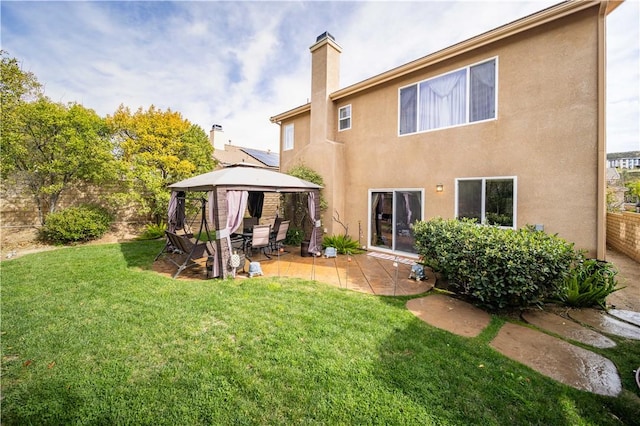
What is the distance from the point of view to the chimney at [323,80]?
1134 cm

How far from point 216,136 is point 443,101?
19.6 meters

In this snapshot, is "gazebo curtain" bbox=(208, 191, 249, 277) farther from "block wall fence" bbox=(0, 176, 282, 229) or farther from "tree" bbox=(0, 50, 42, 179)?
"block wall fence" bbox=(0, 176, 282, 229)

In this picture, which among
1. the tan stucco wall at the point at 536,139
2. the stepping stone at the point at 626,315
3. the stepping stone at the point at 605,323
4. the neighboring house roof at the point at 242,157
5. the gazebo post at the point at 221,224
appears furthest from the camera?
the neighboring house roof at the point at 242,157

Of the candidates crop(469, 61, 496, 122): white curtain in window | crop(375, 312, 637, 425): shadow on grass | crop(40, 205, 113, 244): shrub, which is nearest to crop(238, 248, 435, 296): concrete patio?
crop(375, 312, 637, 425): shadow on grass

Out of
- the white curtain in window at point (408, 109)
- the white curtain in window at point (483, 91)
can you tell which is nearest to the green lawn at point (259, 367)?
the white curtain in window at point (483, 91)

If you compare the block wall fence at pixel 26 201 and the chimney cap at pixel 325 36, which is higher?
the chimney cap at pixel 325 36

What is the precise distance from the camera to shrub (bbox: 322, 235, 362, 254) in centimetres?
999

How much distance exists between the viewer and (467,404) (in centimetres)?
281

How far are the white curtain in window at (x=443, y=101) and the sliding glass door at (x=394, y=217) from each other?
2.45 metres

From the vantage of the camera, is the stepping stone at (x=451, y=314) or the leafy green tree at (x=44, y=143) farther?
the leafy green tree at (x=44, y=143)

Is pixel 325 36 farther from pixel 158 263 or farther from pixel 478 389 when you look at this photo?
pixel 478 389

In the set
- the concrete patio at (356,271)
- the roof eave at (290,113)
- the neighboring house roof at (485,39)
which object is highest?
the roof eave at (290,113)

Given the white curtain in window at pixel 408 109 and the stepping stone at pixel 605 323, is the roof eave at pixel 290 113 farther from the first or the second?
the stepping stone at pixel 605 323

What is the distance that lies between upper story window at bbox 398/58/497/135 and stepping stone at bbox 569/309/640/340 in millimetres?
5391
